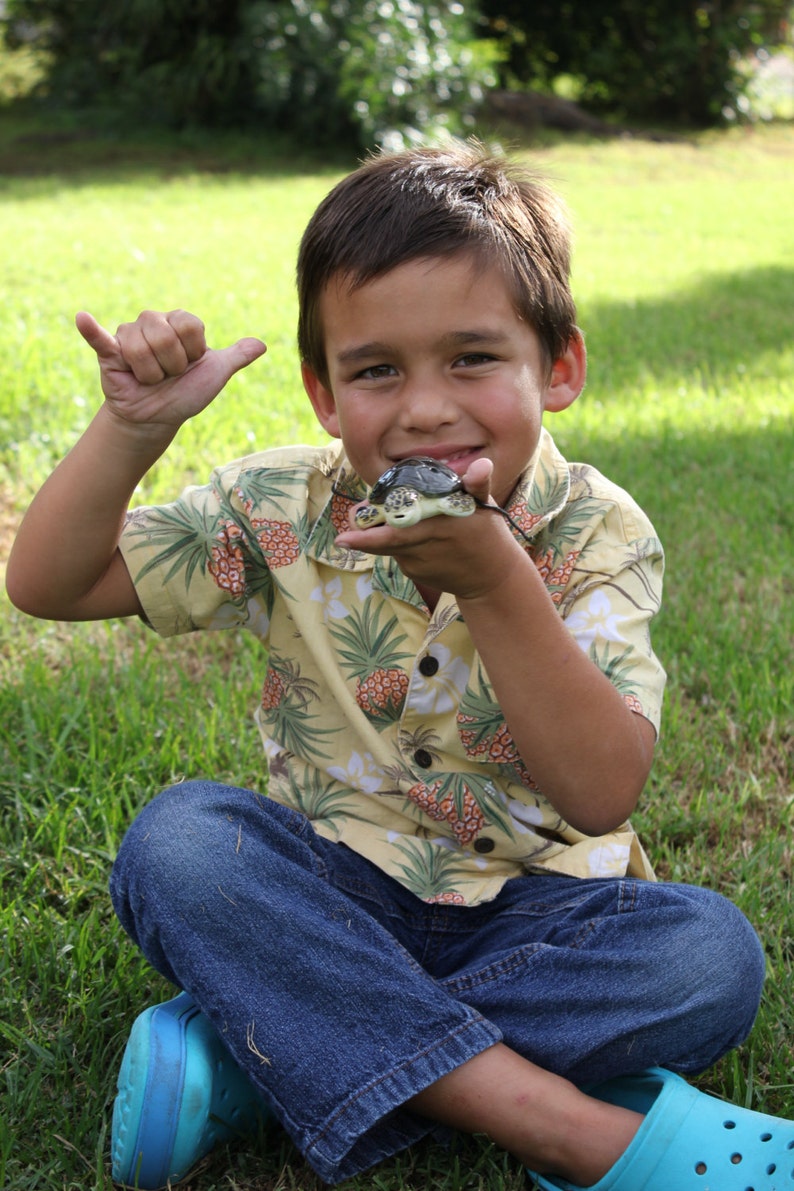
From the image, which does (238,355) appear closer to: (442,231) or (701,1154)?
(442,231)

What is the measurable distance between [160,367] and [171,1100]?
0.90 meters

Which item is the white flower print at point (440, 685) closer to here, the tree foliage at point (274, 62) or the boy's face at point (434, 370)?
the boy's face at point (434, 370)

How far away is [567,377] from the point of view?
187cm

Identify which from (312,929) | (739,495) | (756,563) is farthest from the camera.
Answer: (739,495)

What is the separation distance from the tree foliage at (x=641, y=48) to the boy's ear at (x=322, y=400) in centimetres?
1381

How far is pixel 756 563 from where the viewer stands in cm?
323

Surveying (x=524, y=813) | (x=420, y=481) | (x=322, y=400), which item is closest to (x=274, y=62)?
(x=322, y=400)

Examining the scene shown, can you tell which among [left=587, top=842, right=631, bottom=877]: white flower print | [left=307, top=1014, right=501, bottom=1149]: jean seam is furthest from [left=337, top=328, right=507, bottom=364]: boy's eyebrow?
[left=307, top=1014, right=501, bottom=1149]: jean seam

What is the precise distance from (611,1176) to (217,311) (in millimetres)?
4464

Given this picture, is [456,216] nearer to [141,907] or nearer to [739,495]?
[141,907]

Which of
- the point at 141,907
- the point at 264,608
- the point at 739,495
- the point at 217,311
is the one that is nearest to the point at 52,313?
the point at 217,311

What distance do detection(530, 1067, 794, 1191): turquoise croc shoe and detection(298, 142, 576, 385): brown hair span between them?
1.02 m

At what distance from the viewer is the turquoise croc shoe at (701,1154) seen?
4.88 feet

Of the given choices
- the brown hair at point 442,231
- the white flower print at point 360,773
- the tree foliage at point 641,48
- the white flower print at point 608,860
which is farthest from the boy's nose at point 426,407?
the tree foliage at point 641,48
